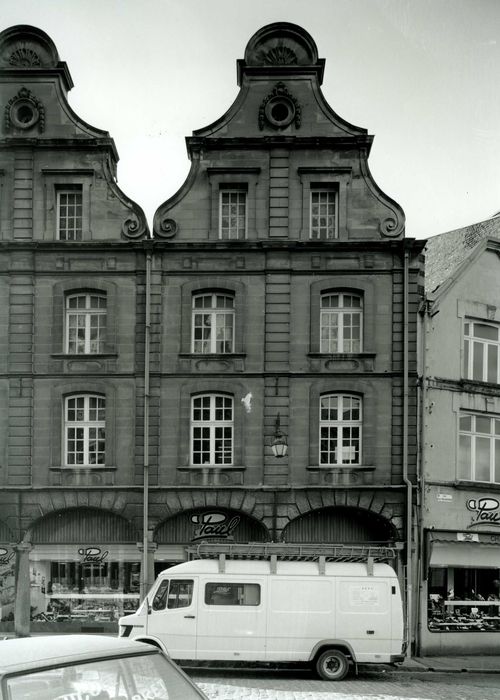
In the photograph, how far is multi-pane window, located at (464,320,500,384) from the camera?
26.0 metres

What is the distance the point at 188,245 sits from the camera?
83.0ft

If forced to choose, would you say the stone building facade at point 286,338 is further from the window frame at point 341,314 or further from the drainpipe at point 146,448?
the drainpipe at point 146,448

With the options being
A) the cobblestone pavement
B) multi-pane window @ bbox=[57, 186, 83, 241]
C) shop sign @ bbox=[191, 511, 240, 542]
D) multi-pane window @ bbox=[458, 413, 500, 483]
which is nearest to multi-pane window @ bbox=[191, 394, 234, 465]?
shop sign @ bbox=[191, 511, 240, 542]

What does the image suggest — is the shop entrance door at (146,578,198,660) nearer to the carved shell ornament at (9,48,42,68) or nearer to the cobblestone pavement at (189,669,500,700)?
the cobblestone pavement at (189,669,500,700)

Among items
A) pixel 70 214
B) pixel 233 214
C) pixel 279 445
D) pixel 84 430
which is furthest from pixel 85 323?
pixel 279 445

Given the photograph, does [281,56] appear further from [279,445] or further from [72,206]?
[279,445]

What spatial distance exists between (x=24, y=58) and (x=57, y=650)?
23.4m

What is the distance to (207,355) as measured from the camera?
82.3ft

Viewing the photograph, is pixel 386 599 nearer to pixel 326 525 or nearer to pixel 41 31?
pixel 326 525

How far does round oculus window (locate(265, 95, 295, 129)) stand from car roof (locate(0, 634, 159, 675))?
69.0ft

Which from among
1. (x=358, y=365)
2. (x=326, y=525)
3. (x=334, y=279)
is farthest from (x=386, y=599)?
(x=334, y=279)

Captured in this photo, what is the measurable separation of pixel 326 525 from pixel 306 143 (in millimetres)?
10466

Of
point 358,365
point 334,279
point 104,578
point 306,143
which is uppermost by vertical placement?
point 306,143

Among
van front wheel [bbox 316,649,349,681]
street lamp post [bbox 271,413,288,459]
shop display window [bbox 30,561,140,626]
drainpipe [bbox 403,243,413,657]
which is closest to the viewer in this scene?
van front wheel [bbox 316,649,349,681]
